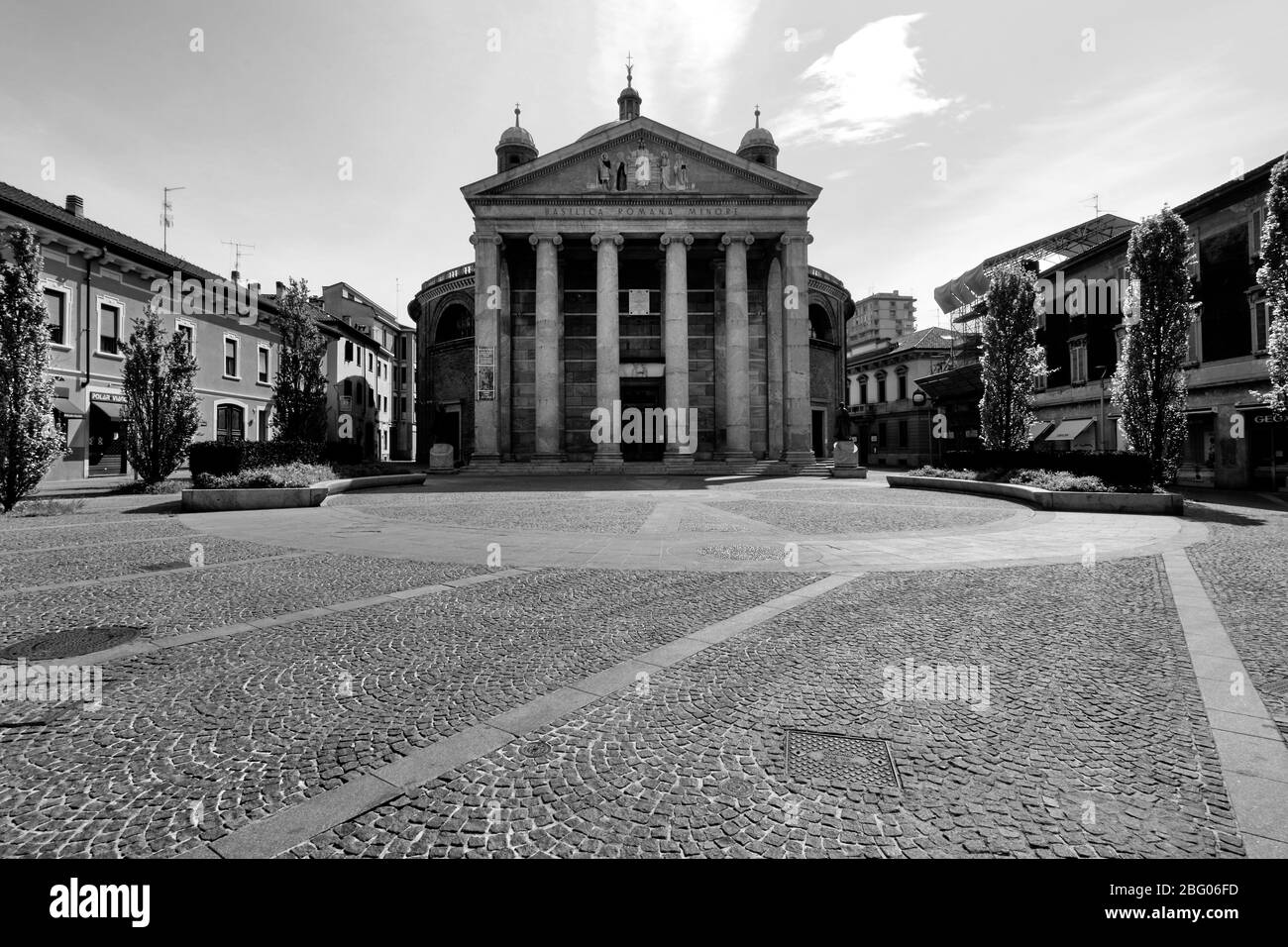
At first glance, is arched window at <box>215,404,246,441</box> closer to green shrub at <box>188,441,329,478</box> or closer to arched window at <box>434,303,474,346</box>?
arched window at <box>434,303,474,346</box>

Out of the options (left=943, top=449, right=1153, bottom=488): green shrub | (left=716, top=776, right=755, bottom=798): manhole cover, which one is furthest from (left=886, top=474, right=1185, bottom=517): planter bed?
(left=716, top=776, right=755, bottom=798): manhole cover

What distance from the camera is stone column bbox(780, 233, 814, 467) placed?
31.6m

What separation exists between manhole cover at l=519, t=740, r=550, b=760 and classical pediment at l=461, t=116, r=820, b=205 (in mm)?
32677

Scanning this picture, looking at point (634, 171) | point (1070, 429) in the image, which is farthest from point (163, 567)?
point (1070, 429)

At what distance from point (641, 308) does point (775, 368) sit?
9017 mm

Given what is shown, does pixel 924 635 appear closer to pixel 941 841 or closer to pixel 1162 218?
pixel 941 841

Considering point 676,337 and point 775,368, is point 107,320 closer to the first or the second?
point 676,337

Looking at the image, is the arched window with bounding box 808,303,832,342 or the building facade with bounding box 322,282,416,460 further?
the building facade with bounding box 322,282,416,460

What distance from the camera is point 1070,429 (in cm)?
3378

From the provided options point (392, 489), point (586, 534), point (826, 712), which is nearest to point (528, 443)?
point (392, 489)

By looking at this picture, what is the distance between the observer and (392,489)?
22.7 metres

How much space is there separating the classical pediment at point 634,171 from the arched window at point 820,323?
536 inches

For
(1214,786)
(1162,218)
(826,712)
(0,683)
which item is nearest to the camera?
(1214,786)

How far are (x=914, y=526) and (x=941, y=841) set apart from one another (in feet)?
35.5
